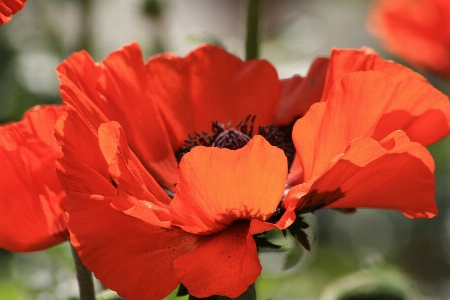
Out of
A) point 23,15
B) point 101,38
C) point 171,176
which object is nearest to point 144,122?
point 171,176

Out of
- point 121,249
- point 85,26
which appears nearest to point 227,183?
point 121,249

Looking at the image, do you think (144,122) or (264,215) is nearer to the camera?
(264,215)

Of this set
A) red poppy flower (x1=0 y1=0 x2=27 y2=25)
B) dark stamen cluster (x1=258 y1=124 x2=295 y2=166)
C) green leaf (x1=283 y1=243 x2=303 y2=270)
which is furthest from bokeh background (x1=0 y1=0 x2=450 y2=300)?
red poppy flower (x1=0 y1=0 x2=27 y2=25)

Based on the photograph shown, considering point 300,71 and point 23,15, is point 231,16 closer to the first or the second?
point 23,15

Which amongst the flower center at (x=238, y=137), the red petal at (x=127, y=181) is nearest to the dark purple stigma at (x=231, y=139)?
the flower center at (x=238, y=137)

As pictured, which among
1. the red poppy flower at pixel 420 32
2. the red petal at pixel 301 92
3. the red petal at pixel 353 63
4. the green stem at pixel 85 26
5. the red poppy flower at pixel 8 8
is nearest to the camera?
the red poppy flower at pixel 8 8

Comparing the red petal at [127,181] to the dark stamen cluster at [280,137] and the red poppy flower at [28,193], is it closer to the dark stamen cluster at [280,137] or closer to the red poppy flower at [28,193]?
the red poppy flower at [28,193]

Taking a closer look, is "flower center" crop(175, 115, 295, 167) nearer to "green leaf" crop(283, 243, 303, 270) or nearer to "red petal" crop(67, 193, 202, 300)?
"green leaf" crop(283, 243, 303, 270)
